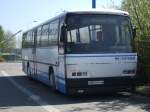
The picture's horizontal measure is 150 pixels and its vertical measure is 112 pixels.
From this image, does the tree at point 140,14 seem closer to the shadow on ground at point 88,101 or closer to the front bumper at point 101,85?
the front bumper at point 101,85

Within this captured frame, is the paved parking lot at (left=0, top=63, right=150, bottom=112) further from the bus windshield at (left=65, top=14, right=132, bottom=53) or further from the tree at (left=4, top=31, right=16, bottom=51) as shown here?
the tree at (left=4, top=31, right=16, bottom=51)

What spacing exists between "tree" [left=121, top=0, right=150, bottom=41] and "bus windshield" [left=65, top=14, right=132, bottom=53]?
101 inches

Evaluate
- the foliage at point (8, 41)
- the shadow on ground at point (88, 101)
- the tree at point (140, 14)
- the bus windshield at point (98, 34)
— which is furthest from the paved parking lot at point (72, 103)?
the foliage at point (8, 41)

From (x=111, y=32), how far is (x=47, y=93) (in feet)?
13.4

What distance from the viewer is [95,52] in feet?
50.0

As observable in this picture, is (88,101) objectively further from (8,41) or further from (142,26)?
(8,41)

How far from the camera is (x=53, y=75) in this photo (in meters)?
17.4

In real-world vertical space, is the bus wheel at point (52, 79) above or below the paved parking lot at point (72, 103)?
above

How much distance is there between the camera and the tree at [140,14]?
19259mm

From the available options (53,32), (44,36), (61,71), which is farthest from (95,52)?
(44,36)

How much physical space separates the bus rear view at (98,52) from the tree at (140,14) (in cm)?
272

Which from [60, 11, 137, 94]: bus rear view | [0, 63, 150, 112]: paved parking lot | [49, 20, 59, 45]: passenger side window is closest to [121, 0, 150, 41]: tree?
[60, 11, 137, 94]: bus rear view

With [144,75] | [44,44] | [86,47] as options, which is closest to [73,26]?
→ [86,47]

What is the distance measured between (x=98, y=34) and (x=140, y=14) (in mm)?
5568
